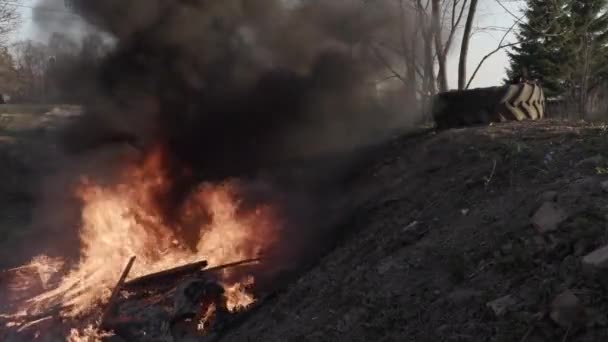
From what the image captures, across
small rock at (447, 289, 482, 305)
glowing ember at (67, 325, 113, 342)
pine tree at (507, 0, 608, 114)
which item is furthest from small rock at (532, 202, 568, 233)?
pine tree at (507, 0, 608, 114)

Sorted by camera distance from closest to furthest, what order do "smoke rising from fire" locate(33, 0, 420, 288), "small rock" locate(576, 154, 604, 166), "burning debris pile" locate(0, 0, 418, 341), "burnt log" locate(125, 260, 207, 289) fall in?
"small rock" locate(576, 154, 604, 166) < "burnt log" locate(125, 260, 207, 289) < "burning debris pile" locate(0, 0, 418, 341) < "smoke rising from fire" locate(33, 0, 420, 288)

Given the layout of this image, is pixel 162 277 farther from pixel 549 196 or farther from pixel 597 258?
pixel 597 258

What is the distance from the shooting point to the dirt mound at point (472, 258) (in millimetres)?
3773

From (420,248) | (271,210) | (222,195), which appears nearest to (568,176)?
(420,248)

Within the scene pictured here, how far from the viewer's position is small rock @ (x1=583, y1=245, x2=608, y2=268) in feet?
11.6

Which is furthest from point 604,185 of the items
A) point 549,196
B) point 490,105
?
point 490,105

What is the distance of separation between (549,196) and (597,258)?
1378 mm

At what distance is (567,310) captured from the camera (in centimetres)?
347

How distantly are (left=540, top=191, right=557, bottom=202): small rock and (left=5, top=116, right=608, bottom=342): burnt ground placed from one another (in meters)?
0.02

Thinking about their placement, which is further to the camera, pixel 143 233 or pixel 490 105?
pixel 143 233

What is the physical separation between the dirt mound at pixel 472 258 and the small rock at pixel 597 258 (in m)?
0.07

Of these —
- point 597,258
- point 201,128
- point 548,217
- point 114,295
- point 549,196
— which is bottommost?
point 114,295

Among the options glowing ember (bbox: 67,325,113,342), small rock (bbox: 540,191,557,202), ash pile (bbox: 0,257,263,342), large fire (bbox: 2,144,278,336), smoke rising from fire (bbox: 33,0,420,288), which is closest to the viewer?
small rock (bbox: 540,191,557,202)

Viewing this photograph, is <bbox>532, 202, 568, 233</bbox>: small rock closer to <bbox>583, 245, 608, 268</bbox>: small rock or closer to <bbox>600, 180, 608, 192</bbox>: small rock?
<bbox>600, 180, 608, 192</bbox>: small rock
